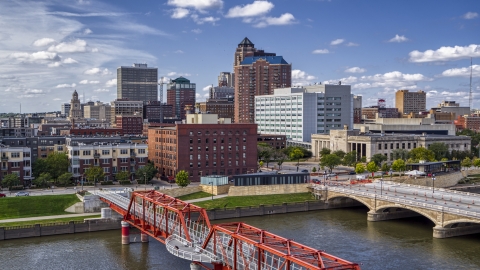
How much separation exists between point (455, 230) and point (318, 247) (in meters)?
18.1

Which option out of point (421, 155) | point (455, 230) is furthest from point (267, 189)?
point (421, 155)

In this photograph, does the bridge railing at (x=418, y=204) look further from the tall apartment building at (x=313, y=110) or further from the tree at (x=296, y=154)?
the tall apartment building at (x=313, y=110)

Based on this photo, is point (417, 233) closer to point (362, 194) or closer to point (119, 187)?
point (362, 194)

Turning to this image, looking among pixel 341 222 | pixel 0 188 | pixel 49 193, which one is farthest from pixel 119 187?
pixel 341 222

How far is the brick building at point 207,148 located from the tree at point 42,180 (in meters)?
23.0

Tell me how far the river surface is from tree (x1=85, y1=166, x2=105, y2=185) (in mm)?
27892

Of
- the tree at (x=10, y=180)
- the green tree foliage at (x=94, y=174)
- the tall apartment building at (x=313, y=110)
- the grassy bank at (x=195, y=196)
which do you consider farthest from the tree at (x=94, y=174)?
the tall apartment building at (x=313, y=110)

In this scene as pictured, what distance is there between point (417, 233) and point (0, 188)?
207 ft

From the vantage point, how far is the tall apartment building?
176m

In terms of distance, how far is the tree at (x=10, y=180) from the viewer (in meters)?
86.5

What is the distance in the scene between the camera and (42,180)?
291ft

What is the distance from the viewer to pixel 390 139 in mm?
140250

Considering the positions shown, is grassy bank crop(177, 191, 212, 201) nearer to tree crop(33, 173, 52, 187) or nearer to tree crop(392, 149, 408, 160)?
tree crop(33, 173, 52, 187)

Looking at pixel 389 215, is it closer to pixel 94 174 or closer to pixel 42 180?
pixel 94 174
